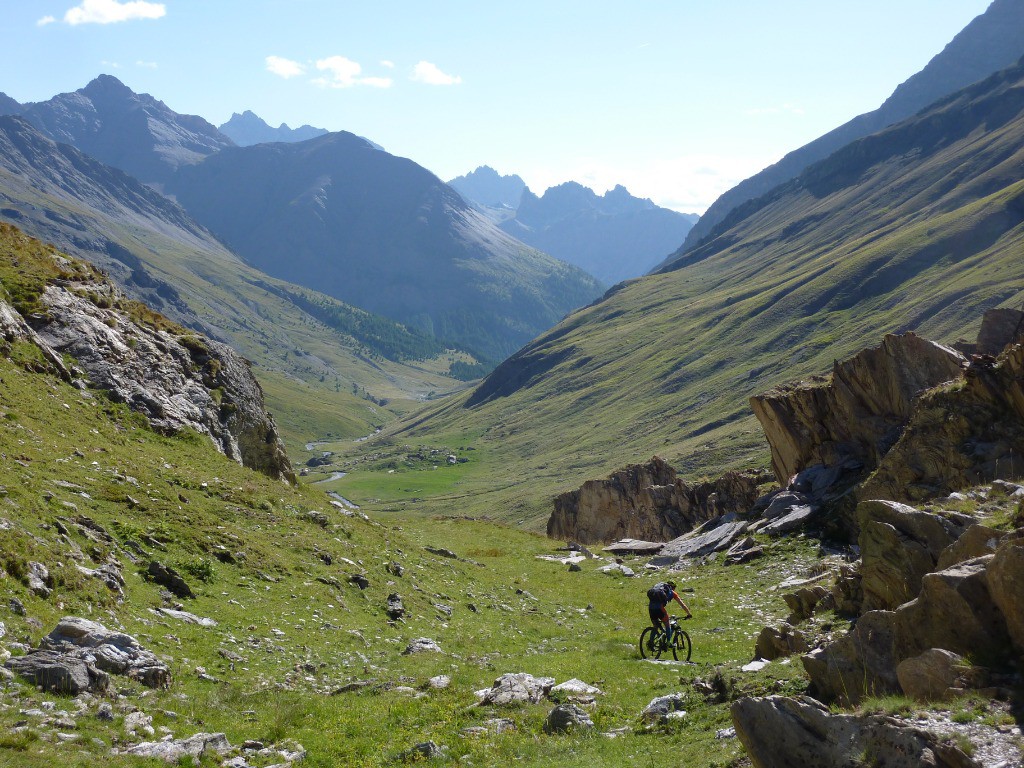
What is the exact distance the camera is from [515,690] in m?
18.9

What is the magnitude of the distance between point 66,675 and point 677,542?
4399 cm

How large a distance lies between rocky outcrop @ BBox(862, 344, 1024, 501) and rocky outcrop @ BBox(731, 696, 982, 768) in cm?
2353

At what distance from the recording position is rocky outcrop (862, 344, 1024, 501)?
32.1 meters

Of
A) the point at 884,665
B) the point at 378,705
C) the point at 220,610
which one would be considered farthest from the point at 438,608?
the point at 884,665

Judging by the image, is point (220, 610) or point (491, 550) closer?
point (220, 610)

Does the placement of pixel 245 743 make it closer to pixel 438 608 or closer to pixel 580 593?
pixel 438 608

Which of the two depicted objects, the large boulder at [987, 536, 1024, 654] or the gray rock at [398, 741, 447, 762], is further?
the gray rock at [398, 741, 447, 762]

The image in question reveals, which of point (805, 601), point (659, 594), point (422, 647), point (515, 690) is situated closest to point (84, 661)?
point (515, 690)

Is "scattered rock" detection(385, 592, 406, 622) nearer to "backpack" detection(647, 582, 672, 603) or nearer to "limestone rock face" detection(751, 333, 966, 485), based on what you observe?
"backpack" detection(647, 582, 672, 603)

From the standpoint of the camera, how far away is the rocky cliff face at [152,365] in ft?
120

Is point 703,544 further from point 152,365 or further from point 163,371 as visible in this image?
point 152,365

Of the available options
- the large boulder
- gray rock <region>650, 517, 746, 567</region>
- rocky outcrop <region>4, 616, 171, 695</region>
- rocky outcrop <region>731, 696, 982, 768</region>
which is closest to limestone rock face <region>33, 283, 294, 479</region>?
rocky outcrop <region>4, 616, 171, 695</region>

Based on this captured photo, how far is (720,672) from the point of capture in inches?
718

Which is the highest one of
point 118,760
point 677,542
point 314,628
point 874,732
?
point 874,732
